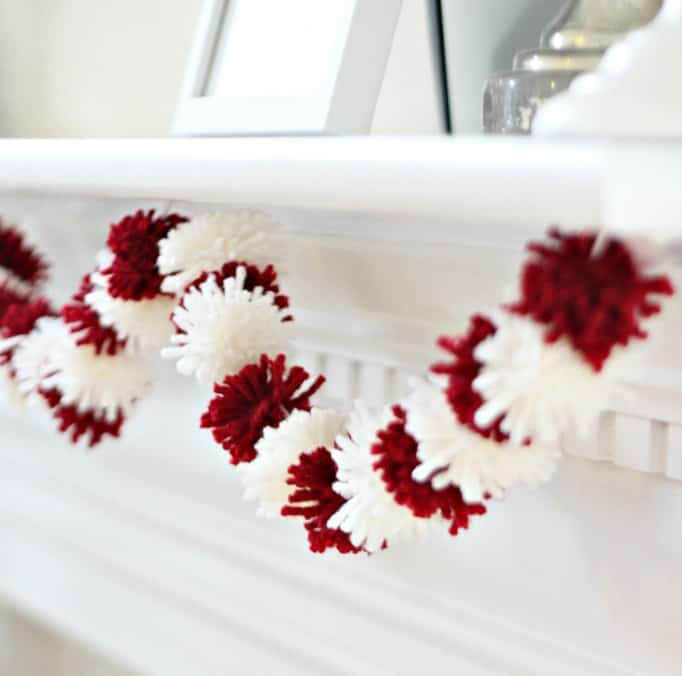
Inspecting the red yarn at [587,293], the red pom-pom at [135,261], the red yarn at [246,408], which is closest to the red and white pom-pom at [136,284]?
the red pom-pom at [135,261]

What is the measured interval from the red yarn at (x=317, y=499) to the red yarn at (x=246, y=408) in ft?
0.13

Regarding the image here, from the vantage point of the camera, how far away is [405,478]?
0.47m

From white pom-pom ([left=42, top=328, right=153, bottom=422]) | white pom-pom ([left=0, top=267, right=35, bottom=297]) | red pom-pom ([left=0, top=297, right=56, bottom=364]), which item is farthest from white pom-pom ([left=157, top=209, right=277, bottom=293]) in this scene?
white pom-pom ([left=0, top=267, right=35, bottom=297])

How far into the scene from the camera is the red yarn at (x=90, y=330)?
0.70 metres

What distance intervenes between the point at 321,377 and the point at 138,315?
0.14 meters

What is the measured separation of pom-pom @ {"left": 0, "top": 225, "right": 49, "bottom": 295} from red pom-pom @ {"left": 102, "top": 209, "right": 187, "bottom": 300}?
29 cm

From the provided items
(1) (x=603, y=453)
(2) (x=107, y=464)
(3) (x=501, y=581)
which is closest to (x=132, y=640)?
(2) (x=107, y=464)

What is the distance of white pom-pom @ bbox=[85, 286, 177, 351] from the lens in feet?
2.19

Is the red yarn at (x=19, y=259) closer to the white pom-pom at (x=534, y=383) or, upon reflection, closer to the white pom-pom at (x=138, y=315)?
the white pom-pom at (x=138, y=315)

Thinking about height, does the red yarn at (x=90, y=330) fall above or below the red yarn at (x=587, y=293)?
above

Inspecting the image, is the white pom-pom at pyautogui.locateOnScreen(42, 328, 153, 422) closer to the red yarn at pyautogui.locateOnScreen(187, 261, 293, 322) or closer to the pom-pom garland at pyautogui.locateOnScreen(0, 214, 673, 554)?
the pom-pom garland at pyautogui.locateOnScreen(0, 214, 673, 554)

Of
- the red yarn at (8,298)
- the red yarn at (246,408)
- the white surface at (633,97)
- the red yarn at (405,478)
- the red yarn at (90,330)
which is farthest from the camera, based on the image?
the red yarn at (8,298)

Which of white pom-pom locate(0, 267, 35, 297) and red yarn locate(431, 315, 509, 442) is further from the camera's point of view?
white pom-pom locate(0, 267, 35, 297)

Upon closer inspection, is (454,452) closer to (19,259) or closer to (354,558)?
(354,558)
